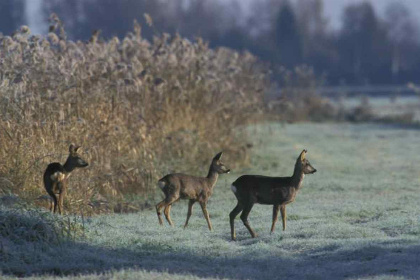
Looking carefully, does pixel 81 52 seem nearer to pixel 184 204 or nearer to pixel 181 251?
pixel 184 204

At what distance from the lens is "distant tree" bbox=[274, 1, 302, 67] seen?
7669 cm

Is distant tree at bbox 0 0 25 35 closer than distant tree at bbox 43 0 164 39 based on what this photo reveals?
No

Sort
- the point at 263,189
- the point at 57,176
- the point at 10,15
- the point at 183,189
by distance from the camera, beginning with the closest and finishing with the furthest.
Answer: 1. the point at 263,189
2. the point at 57,176
3. the point at 183,189
4. the point at 10,15

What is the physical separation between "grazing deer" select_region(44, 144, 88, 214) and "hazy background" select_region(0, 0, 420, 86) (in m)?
52.5

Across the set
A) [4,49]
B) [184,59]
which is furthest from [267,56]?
[4,49]

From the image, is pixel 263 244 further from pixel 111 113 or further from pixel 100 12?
pixel 100 12

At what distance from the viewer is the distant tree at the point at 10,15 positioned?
232 feet

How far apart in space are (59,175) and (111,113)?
3.98m

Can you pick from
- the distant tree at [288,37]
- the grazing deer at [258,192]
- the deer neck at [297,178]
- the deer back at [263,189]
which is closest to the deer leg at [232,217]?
the grazing deer at [258,192]

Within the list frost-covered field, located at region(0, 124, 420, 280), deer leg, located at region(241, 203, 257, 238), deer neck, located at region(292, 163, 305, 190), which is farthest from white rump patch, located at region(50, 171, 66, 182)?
deer neck, located at region(292, 163, 305, 190)

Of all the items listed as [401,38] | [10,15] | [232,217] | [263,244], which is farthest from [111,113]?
[401,38]

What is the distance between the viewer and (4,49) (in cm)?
1388

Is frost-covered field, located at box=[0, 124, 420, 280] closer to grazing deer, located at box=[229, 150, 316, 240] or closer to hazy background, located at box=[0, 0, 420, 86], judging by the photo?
grazing deer, located at box=[229, 150, 316, 240]

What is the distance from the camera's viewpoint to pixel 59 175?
35.2 ft
